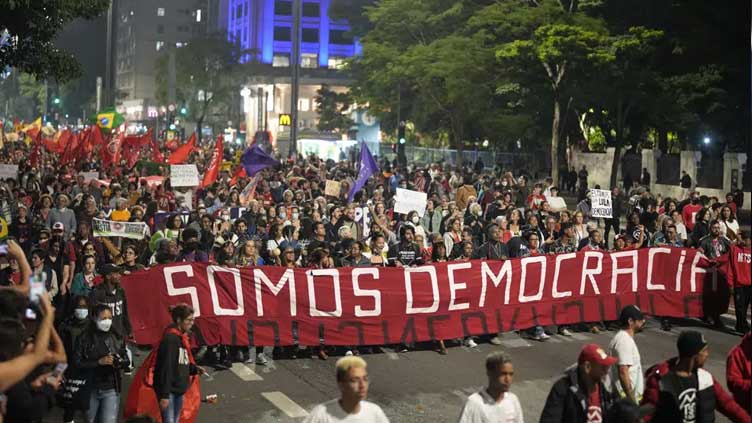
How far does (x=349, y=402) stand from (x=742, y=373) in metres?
2.84

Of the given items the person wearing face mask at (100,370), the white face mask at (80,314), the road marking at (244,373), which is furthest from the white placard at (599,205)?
the person wearing face mask at (100,370)

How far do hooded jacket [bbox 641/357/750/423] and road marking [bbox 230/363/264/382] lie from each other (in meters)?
6.10

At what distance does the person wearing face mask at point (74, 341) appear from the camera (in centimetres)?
884

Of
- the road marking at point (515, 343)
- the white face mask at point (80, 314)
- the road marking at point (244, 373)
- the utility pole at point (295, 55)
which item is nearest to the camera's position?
the white face mask at point (80, 314)

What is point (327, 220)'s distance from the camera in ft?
62.0

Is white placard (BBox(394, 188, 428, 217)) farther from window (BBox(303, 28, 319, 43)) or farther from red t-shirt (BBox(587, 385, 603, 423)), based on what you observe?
window (BBox(303, 28, 319, 43))

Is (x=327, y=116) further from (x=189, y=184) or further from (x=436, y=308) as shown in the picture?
(x=436, y=308)

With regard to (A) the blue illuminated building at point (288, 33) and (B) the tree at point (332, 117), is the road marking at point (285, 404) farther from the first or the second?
(A) the blue illuminated building at point (288, 33)

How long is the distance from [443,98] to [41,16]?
33.1 meters

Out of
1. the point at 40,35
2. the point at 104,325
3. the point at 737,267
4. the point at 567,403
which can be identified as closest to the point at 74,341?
the point at 104,325

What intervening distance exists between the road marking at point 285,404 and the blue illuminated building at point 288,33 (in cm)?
11088

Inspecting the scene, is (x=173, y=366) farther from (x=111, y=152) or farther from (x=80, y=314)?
(x=111, y=152)

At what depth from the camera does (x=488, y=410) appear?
20.4 feet

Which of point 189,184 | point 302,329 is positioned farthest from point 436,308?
point 189,184
